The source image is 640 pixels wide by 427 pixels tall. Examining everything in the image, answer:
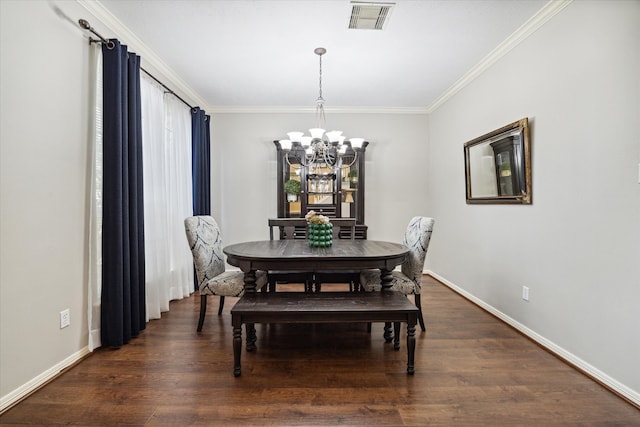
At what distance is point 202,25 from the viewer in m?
2.71

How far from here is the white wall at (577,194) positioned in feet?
6.23

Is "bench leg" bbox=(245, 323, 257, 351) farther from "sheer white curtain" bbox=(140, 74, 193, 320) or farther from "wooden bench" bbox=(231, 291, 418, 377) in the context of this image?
"sheer white curtain" bbox=(140, 74, 193, 320)

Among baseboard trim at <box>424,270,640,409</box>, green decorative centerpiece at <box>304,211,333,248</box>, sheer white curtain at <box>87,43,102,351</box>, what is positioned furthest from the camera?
green decorative centerpiece at <box>304,211,333,248</box>

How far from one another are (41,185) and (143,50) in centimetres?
175

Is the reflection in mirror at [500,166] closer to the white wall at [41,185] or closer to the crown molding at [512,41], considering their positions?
the crown molding at [512,41]

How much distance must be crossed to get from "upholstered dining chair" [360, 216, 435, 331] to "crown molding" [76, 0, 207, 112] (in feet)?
9.70

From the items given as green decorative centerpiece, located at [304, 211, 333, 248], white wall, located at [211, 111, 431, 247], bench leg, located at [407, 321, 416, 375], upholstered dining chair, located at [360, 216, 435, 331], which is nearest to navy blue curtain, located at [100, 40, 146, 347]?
green decorative centerpiece, located at [304, 211, 333, 248]

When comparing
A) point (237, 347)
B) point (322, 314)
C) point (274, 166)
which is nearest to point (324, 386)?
point (322, 314)

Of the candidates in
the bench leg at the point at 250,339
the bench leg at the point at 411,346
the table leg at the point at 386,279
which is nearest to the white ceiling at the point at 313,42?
the table leg at the point at 386,279

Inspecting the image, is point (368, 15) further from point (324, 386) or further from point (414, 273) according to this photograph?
point (324, 386)

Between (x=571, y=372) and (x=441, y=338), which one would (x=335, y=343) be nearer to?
(x=441, y=338)

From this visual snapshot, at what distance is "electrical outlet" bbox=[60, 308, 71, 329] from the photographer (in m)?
2.17

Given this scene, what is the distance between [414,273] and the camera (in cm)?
286

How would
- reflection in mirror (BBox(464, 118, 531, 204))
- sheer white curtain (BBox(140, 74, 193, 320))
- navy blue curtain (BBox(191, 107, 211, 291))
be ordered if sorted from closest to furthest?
reflection in mirror (BBox(464, 118, 531, 204)), sheer white curtain (BBox(140, 74, 193, 320)), navy blue curtain (BBox(191, 107, 211, 291))
